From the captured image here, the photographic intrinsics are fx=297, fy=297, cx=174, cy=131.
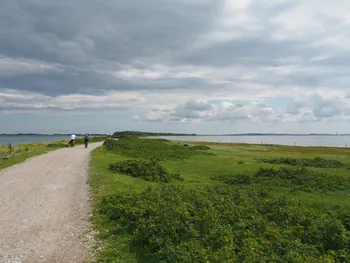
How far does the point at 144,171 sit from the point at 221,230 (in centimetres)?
1606

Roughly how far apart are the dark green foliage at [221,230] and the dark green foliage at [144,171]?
8632 mm

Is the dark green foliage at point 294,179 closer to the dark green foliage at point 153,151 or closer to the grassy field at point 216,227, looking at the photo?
the grassy field at point 216,227

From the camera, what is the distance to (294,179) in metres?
23.7

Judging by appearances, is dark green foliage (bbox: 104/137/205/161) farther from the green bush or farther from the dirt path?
the dirt path

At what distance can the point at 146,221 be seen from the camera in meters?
10.7

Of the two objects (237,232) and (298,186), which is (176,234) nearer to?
(237,232)

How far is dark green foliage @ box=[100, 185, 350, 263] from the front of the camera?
8555mm

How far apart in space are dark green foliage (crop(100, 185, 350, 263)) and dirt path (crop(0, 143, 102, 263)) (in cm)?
146

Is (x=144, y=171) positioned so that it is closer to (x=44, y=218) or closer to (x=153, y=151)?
(x=44, y=218)

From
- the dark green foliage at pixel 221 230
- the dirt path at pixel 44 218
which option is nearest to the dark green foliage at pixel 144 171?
the dirt path at pixel 44 218

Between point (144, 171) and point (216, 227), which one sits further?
point (144, 171)

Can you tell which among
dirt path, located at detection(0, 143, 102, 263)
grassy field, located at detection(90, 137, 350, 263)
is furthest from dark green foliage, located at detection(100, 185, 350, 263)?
dirt path, located at detection(0, 143, 102, 263)

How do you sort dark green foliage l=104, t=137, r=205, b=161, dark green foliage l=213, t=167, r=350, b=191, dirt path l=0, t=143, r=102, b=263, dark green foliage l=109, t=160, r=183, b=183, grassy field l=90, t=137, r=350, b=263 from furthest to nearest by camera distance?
dark green foliage l=104, t=137, r=205, b=161
dark green foliage l=109, t=160, r=183, b=183
dark green foliage l=213, t=167, r=350, b=191
dirt path l=0, t=143, r=102, b=263
grassy field l=90, t=137, r=350, b=263

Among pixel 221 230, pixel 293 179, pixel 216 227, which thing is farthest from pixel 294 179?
pixel 221 230
